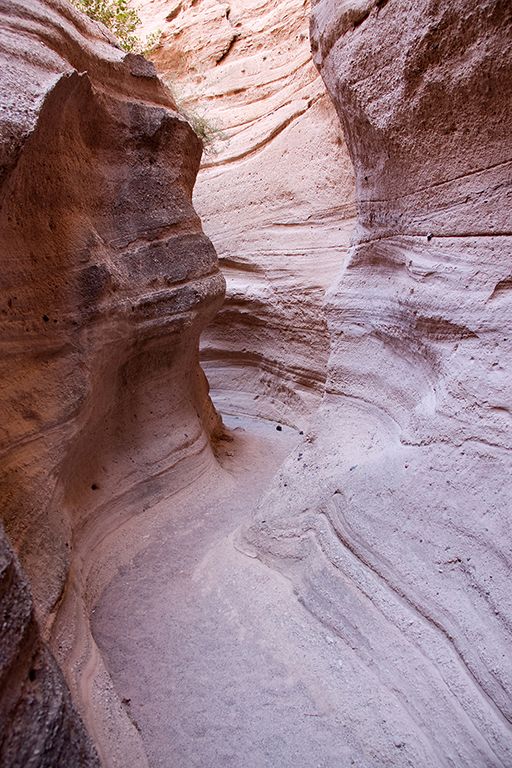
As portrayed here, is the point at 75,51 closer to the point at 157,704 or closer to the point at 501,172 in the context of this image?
the point at 501,172

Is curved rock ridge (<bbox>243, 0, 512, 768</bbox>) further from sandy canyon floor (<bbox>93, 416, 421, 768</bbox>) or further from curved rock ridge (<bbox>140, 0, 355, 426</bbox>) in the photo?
curved rock ridge (<bbox>140, 0, 355, 426</bbox>)

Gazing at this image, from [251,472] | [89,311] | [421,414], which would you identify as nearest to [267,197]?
[251,472]

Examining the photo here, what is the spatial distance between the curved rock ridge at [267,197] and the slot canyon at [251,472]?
4.95ft

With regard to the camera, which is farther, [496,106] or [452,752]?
[496,106]

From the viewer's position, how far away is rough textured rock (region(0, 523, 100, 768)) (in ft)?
3.76

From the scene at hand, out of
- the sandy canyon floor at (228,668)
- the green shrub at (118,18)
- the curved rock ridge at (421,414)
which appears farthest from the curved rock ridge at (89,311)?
the green shrub at (118,18)

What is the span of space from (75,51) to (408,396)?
2.56 meters

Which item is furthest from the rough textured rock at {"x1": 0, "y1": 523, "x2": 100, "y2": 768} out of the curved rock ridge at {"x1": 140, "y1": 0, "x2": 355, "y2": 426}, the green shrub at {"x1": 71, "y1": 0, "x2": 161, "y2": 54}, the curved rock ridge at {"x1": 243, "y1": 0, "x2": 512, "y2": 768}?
the green shrub at {"x1": 71, "y1": 0, "x2": 161, "y2": 54}

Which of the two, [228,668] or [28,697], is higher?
[28,697]

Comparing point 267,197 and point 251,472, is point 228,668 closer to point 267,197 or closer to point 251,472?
point 251,472

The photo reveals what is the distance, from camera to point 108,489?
3010mm

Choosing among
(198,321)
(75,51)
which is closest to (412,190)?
(198,321)

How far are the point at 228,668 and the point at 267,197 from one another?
4.49 m

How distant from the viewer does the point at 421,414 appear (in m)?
2.32
